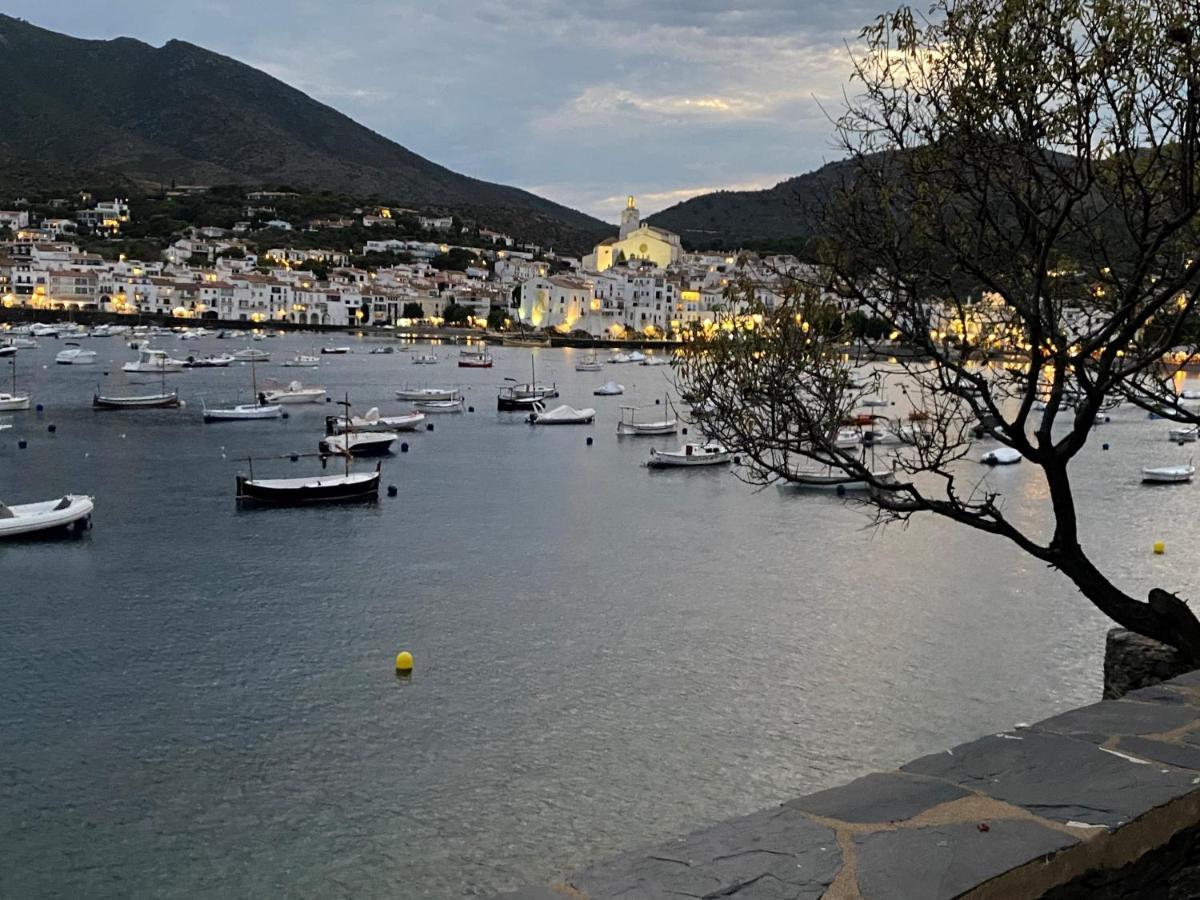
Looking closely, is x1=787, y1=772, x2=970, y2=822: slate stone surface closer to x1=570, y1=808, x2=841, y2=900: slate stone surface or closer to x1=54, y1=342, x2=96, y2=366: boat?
x1=570, y1=808, x2=841, y2=900: slate stone surface

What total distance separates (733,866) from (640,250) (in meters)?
145

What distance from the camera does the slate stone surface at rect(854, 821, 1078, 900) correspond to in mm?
2363

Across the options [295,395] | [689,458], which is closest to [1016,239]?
[689,458]

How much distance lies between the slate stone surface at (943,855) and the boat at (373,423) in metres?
32.8

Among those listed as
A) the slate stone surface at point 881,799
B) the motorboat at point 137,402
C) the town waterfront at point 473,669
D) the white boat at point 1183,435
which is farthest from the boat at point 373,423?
the slate stone surface at point 881,799

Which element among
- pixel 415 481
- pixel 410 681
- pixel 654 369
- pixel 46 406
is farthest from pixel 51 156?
pixel 410 681

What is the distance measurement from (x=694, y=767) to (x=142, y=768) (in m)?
5.05

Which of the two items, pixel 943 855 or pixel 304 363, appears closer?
pixel 943 855

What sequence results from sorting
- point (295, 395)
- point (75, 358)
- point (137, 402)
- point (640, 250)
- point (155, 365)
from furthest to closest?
1. point (640, 250)
2. point (75, 358)
3. point (155, 365)
4. point (295, 395)
5. point (137, 402)

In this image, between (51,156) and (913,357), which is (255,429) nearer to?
(913,357)

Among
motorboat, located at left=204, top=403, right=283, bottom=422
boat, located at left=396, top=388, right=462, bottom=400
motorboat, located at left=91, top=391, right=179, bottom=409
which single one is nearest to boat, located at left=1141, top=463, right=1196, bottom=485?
boat, located at left=396, top=388, right=462, bottom=400

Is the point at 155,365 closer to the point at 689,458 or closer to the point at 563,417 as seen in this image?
the point at 563,417

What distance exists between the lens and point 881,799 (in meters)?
2.90

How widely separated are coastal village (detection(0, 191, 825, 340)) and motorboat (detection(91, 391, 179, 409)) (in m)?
66.9
